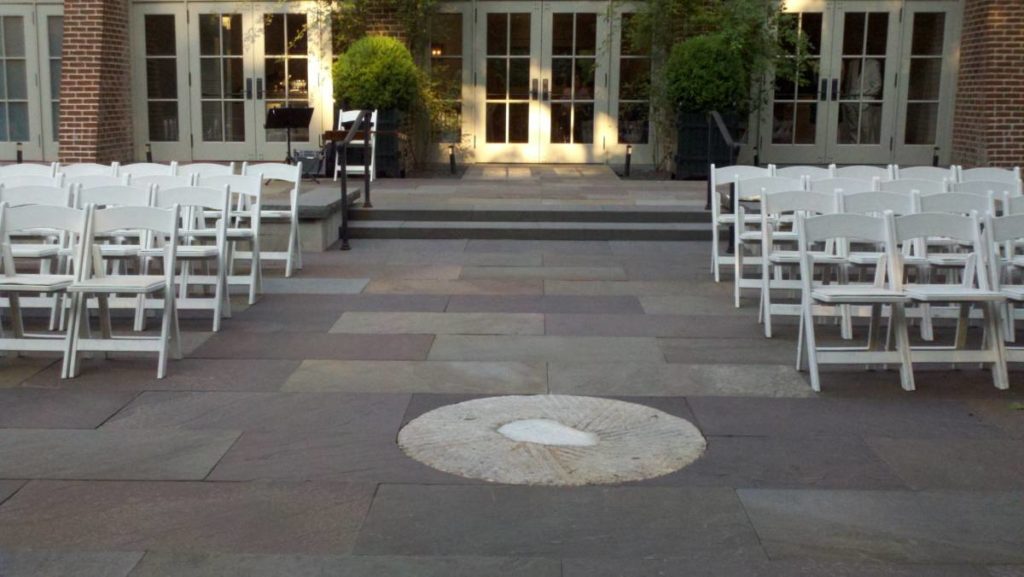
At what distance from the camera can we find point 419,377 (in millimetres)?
6312

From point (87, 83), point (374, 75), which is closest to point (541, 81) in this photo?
point (374, 75)

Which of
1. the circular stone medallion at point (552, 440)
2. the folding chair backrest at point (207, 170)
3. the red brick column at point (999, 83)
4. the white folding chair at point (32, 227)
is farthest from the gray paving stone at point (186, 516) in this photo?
the red brick column at point (999, 83)

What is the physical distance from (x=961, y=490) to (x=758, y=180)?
4229mm

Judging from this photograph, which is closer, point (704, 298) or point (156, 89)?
point (704, 298)

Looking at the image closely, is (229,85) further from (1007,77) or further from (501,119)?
(1007,77)

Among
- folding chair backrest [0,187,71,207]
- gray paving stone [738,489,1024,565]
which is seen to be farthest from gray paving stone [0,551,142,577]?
folding chair backrest [0,187,71,207]

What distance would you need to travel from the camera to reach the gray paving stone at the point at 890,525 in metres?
3.97

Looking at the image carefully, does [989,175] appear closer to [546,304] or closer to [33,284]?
[546,304]

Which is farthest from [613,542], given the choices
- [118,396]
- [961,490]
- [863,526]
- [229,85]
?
[229,85]

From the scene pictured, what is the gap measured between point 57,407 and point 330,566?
2571 millimetres

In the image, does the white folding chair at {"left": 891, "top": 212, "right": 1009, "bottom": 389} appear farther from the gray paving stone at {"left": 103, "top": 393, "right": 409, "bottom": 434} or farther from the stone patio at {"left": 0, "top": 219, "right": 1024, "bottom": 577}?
the gray paving stone at {"left": 103, "top": 393, "right": 409, "bottom": 434}

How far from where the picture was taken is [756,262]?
8.65 m

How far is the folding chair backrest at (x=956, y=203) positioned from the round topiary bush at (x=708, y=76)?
7.57m

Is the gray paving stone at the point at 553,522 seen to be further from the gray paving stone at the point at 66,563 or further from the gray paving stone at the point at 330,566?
the gray paving stone at the point at 66,563
